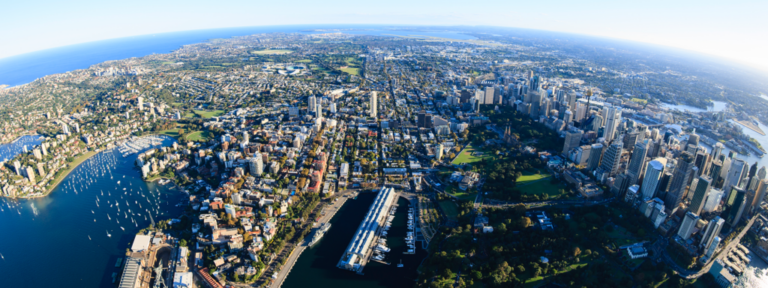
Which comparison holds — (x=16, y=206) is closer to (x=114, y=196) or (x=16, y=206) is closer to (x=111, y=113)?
(x=114, y=196)

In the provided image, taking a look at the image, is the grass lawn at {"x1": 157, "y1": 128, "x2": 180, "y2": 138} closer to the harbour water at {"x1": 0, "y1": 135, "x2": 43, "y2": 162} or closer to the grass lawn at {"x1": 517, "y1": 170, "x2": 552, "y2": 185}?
the harbour water at {"x1": 0, "y1": 135, "x2": 43, "y2": 162}

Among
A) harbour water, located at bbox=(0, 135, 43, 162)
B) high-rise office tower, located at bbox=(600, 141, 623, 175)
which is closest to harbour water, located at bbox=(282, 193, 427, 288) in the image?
high-rise office tower, located at bbox=(600, 141, 623, 175)

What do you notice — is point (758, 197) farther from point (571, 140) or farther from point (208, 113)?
point (208, 113)

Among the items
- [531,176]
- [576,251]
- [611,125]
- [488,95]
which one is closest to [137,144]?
[531,176]

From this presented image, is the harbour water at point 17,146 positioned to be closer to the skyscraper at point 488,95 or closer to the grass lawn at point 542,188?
the grass lawn at point 542,188

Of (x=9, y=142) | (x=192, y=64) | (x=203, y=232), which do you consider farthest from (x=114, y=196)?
(x=192, y=64)
